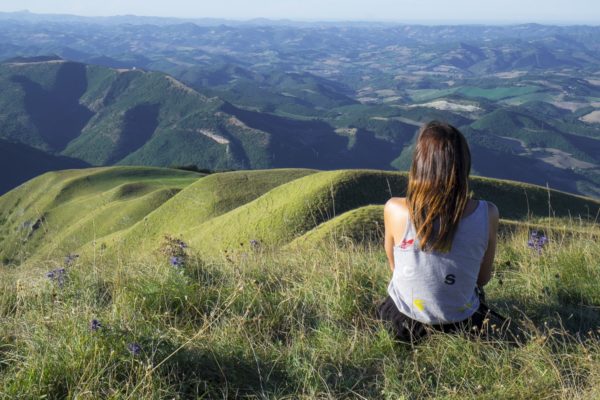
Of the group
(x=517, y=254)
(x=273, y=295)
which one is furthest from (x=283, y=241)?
(x=273, y=295)

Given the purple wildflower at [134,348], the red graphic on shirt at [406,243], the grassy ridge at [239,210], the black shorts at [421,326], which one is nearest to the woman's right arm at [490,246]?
the black shorts at [421,326]

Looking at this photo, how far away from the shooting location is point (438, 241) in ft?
13.9

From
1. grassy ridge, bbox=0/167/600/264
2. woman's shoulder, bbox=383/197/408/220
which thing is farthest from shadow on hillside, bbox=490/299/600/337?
grassy ridge, bbox=0/167/600/264

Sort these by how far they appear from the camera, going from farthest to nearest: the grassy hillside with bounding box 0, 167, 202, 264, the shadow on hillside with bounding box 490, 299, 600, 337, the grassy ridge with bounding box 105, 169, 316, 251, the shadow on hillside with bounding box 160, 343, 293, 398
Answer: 1. the grassy hillside with bounding box 0, 167, 202, 264
2. the grassy ridge with bounding box 105, 169, 316, 251
3. the shadow on hillside with bounding box 490, 299, 600, 337
4. the shadow on hillside with bounding box 160, 343, 293, 398

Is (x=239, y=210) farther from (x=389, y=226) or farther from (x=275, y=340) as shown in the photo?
(x=389, y=226)

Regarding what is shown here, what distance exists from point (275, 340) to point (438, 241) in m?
1.68

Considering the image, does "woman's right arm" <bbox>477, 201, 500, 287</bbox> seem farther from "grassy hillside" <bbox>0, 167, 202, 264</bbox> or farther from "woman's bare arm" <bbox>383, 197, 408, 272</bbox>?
"grassy hillside" <bbox>0, 167, 202, 264</bbox>

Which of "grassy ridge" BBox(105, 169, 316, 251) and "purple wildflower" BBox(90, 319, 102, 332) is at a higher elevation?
"purple wildflower" BBox(90, 319, 102, 332)

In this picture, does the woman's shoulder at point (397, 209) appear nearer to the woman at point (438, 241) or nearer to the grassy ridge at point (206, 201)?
the woman at point (438, 241)

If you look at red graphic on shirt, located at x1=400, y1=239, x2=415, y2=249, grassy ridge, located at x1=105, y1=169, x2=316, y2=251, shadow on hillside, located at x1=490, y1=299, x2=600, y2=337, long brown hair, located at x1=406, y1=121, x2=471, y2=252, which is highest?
long brown hair, located at x1=406, y1=121, x2=471, y2=252

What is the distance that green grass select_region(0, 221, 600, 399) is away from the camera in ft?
11.7

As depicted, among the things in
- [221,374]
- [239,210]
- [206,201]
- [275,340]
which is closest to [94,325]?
[221,374]

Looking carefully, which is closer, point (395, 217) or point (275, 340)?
point (395, 217)

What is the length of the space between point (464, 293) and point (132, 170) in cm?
7652
